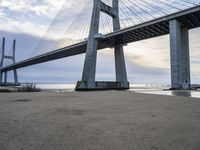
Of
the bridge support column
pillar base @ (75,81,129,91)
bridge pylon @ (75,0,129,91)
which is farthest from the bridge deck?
pillar base @ (75,81,129,91)

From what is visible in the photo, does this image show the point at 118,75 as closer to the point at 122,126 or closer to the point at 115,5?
the point at 115,5

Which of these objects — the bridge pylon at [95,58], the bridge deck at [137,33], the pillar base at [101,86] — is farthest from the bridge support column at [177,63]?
the bridge pylon at [95,58]

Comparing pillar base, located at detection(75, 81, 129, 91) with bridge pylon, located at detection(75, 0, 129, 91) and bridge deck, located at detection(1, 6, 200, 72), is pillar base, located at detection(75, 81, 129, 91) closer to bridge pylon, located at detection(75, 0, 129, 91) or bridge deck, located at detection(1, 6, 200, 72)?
bridge pylon, located at detection(75, 0, 129, 91)

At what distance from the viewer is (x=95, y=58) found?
3158cm

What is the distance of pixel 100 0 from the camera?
33031 mm

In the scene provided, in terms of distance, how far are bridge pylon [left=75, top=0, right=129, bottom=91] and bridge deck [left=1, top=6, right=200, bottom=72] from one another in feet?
6.55

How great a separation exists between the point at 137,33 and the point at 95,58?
7007 millimetres

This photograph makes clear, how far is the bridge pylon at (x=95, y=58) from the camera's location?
3077cm

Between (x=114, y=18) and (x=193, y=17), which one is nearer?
(x=193, y=17)

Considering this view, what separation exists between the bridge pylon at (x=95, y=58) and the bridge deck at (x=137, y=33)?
200cm

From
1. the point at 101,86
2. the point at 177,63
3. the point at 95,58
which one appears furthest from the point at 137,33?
the point at 101,86

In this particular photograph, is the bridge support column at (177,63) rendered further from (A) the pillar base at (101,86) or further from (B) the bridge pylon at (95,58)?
Answer: (B) the bridge pylon at (95,58)

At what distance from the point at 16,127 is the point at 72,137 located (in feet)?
4.33

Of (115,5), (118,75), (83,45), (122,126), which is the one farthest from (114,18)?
(122,126)
